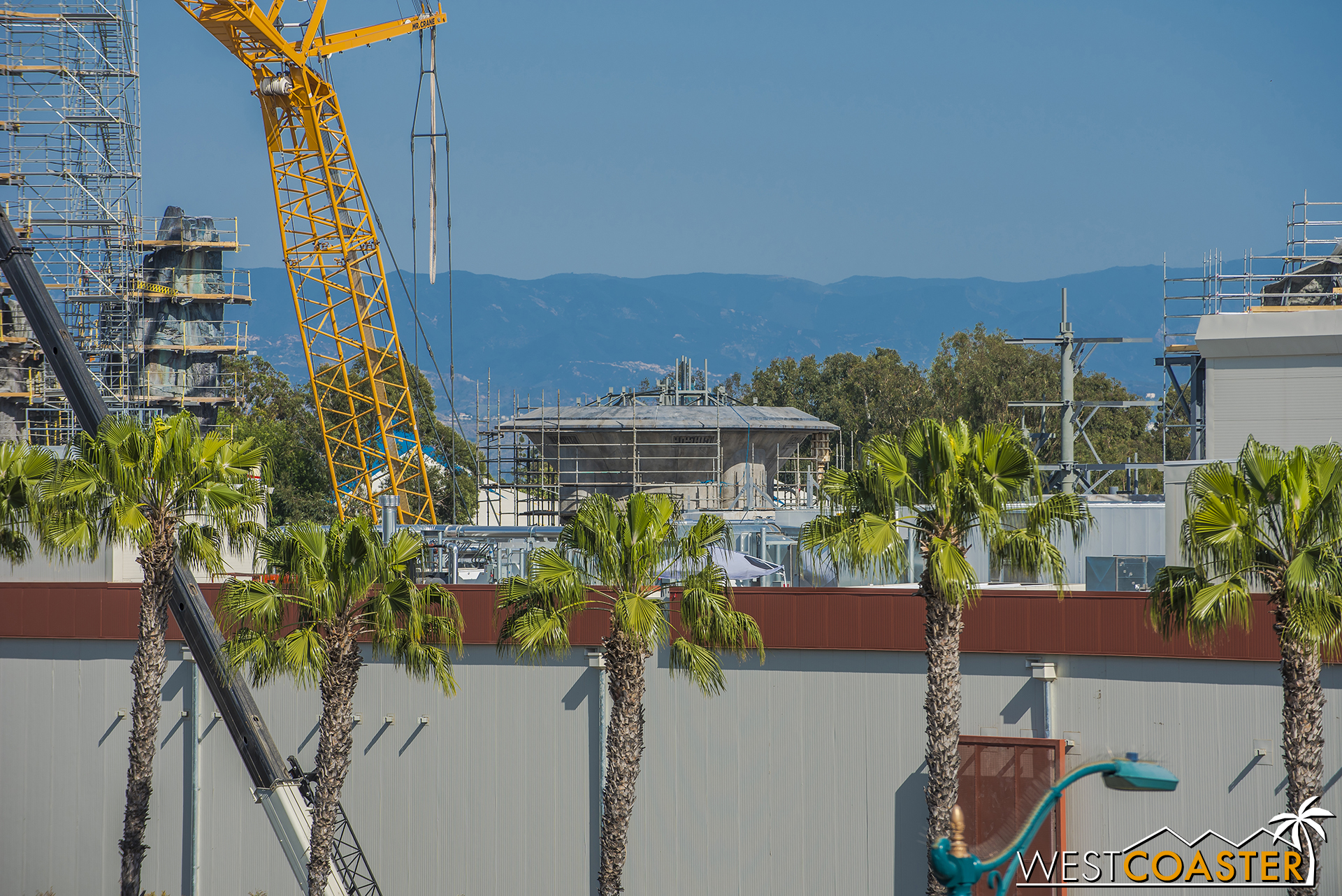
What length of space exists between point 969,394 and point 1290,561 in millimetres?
75785

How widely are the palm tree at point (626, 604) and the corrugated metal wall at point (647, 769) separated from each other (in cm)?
430

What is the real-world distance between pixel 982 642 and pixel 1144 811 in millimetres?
3756

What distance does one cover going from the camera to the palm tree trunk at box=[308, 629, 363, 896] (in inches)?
792

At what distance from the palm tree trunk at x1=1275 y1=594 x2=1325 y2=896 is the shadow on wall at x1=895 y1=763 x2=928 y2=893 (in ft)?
22.7

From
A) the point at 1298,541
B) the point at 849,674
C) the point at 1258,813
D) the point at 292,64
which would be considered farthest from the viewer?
the point at 292,64

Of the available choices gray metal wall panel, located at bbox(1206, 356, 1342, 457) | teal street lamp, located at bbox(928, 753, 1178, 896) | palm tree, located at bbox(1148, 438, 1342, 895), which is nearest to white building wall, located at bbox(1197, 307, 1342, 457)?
gray metal wall panel, located at bbox(1206, 356, 1342, 457)

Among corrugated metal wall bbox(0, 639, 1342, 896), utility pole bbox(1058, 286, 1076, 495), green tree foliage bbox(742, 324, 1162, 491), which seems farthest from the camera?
green tree foliage bbox(742, 324, 1162, 491)

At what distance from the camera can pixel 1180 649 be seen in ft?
72.0

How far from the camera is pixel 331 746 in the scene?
20594 millimetres

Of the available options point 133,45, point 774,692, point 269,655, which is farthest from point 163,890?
point 133,45

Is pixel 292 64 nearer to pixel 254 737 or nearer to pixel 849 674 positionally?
pixel 254 737

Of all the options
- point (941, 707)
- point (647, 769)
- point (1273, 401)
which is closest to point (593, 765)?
point (647, 769)

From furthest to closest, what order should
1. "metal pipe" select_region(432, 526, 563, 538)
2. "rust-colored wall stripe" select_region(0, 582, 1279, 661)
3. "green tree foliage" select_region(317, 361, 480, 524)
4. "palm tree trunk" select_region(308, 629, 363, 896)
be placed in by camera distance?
1. "green tree foliage" select_region(317, 361, 480, 524)
2. "metal pipe" select_region(432, 526, 563, 538)
3. "rust-colored wall stripe" select_region(0, 582, 1279, 661)
4. "palm tree trunk" select_region(308, 629, 363, 896)

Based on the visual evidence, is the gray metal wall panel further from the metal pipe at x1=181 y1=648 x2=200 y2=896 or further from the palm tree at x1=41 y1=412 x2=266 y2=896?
the metal pipe at x1=181 y1=648 x2=200 y2=896
